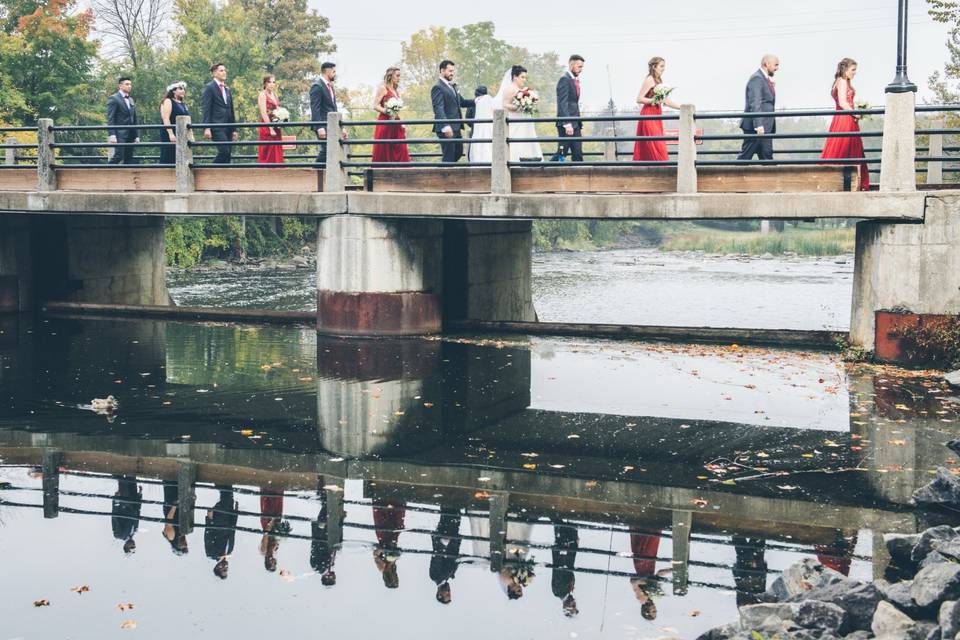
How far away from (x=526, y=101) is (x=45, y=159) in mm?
8348

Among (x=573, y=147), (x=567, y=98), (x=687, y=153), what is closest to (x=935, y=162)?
(x=687, y=153)

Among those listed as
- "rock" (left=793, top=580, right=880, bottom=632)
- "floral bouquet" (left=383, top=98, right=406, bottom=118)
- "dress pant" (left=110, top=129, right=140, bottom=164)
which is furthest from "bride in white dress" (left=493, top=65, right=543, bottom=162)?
"rock" (left=793, top=580, right=880, bottom=632)

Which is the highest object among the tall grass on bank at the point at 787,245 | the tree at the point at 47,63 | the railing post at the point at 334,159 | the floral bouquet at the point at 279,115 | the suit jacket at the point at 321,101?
the tree at the point at 47,63

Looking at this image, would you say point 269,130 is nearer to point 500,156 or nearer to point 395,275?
point 395,275

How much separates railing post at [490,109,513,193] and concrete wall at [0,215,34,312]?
9.92 m

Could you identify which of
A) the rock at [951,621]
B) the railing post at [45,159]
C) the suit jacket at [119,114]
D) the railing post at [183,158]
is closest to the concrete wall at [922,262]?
the rock at [951,621]

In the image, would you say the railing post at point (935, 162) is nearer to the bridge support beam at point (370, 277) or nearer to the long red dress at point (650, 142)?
the long red dress at point (650, 142)

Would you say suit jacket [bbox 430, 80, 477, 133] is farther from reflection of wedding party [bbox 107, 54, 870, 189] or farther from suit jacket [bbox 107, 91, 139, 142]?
suit jacket [bbox 107, 91, 139, 142]

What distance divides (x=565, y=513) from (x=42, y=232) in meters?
17.3

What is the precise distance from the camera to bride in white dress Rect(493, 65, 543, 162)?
1931 cm

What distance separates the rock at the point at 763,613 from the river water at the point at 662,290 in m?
20.4

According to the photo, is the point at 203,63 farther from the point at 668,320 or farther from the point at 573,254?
the point at 668,320

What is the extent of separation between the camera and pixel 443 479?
1052 cm

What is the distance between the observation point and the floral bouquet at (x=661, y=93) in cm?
1727
